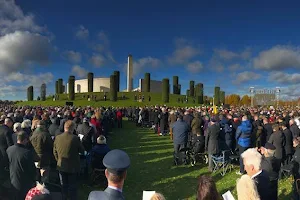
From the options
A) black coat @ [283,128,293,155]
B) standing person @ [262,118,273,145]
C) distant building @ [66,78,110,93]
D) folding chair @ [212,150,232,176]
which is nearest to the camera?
black coat @ [283,128,293,155]

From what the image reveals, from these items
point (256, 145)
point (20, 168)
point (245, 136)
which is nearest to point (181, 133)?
point (245, 136)

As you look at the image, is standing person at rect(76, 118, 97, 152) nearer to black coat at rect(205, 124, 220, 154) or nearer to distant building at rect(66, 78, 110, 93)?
black coat at rect(205, 124, 220, 154)

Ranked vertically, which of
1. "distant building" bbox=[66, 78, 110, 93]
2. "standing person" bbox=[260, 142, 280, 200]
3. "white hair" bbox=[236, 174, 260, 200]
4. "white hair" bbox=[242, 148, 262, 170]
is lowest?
"standing person" bbox=[260, 142, 280, 200]

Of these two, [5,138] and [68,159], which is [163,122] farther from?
[68,159]

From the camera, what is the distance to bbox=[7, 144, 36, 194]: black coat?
6.05 m

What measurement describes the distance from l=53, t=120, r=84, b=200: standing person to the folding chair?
575cm

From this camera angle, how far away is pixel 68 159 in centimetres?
721

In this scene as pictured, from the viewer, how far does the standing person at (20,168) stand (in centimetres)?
605

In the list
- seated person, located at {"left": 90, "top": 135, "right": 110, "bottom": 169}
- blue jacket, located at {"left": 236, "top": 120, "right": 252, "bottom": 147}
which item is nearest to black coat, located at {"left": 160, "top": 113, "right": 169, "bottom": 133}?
blue jacket, located at {"left": 236, "top": 120, "right": 252, "bottom": 147}

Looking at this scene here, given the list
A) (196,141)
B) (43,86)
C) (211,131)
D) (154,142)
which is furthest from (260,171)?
(43,86)

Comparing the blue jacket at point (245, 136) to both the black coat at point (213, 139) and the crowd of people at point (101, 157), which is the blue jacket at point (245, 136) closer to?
the crowd of people at point (101, 157)

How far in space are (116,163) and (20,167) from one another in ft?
12.9

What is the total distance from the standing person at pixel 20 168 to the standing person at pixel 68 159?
3.62 ft

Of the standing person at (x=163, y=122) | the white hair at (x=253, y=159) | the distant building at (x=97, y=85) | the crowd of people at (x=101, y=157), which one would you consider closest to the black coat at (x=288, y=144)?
the crowd of people at (x=101, y=157)
